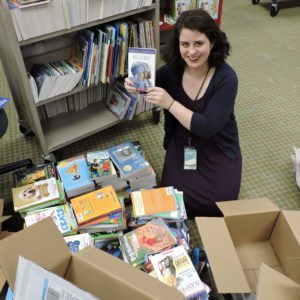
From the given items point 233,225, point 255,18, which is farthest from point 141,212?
point 255,18

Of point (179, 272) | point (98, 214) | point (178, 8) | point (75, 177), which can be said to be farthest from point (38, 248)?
point (178, 8)

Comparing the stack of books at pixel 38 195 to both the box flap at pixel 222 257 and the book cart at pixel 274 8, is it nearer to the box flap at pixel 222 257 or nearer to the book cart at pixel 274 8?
the box flap at pixel 222 257

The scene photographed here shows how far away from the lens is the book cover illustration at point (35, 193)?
141 centimetres

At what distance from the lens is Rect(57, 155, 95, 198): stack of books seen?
1480 mm

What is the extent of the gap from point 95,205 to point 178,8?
5.80 ft

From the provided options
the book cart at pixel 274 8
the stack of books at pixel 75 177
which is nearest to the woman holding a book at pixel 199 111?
the stack of books at pixel 75 177

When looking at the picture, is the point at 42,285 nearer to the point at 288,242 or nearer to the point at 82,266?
the point at 82,266

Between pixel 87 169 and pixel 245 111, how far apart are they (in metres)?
1.36

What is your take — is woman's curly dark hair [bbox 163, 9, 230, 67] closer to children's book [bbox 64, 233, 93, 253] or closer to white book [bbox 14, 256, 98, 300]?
children's book [bbox 64, 233, 93, 253]

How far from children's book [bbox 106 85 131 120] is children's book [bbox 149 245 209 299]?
1066 millimetres

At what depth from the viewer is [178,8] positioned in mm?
2420

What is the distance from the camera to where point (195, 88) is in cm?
143

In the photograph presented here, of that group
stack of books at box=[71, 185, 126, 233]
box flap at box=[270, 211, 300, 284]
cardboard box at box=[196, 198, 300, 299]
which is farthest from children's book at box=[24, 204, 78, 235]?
box flap at box=[270, 211, 300, 284]

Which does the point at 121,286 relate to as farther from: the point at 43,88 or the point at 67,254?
the point at 43,88
